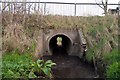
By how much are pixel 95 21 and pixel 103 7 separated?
3389 mm

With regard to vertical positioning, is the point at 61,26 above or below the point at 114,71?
above

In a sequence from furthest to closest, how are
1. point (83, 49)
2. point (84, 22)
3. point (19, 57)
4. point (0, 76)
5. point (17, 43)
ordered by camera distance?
point (84, 22) < point (83, 49) < point (17, 43) < point (19, 57) < point (0, 76)

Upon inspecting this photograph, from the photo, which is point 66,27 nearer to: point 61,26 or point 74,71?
point 61,26

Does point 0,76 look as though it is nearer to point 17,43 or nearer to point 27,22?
point 17,43

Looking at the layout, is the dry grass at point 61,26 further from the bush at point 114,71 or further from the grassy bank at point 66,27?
the bush at point 114,71

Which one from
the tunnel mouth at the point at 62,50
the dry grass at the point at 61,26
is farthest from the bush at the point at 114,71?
the tunnel mouth at the point at 62,50

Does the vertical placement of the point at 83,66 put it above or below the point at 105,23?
below

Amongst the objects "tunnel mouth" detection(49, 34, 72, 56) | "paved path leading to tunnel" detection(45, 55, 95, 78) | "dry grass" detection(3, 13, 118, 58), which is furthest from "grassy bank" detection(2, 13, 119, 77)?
"tunnel mouth" detection(49, 34, 72, 56)

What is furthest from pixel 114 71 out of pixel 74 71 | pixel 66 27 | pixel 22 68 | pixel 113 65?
pixel 66 27

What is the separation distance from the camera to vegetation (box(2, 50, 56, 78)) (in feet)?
27.6

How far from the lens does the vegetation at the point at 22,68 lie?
27.6ft

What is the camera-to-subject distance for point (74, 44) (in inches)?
655

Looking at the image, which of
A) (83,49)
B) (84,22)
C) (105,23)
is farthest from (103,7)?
(83,49)

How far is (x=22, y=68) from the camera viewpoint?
8.92 meters
